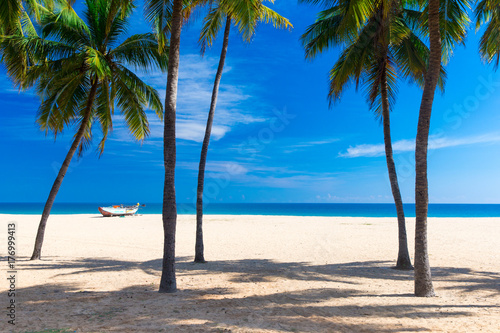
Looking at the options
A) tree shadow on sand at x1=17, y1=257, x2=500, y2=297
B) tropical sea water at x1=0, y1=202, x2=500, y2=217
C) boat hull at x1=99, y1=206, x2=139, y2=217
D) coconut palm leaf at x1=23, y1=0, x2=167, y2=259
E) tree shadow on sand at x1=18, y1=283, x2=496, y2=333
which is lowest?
tree shadow on sand at x1=17, y1=257, x2=500, y2=297

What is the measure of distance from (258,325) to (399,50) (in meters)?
9.43

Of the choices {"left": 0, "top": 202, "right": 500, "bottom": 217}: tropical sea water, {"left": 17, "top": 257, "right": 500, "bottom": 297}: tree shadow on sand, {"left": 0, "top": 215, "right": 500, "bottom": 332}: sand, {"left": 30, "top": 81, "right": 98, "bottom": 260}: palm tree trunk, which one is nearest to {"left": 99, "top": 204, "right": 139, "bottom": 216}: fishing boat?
{"left": 0, "top": 202, "right": 500, "bottom": 217}: tropical sea water

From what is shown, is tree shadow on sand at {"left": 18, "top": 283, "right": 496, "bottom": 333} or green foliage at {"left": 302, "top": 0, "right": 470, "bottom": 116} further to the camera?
green foliage at {"left": 302, "top": 0, "right": 470, "bottom": 116}

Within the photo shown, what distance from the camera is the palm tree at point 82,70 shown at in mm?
10852

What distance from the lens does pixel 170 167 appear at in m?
7.17

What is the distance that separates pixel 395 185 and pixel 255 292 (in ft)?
18.3

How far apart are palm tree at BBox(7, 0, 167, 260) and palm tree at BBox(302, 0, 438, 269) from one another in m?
5.61

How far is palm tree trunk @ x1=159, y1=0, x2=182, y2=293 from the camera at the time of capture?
7074 millimetres

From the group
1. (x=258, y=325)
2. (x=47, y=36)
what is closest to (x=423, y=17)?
(x=258, y=325)

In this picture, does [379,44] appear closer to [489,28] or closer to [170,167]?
[489,28]

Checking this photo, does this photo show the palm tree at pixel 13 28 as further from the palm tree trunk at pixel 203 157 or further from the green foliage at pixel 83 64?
the palm tree trunk at pixel 203 157

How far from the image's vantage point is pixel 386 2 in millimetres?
7605

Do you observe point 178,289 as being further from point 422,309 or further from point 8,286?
point 422,309

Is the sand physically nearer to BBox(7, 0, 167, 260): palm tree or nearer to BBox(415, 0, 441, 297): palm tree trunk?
BBox(415, 0, 441, 297): palm tree trunk
